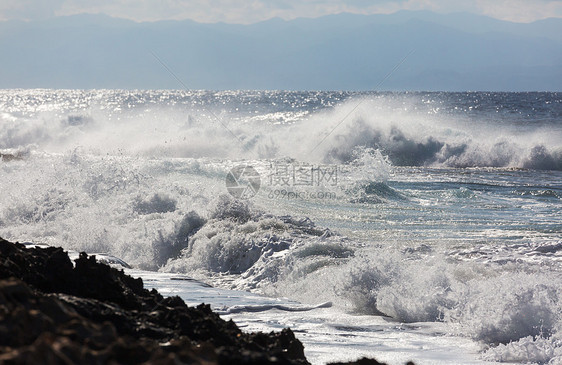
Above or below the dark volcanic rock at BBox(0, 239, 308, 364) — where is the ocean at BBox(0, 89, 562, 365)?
below

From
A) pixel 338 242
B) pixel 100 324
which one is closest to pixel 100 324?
pixel 100 324

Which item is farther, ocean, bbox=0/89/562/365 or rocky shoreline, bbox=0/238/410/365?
ocean, bbox=0/89/562/365

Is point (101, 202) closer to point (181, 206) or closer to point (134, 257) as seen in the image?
point (181, 206)

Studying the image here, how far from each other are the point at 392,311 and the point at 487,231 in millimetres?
5900

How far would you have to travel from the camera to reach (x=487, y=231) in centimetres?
1191

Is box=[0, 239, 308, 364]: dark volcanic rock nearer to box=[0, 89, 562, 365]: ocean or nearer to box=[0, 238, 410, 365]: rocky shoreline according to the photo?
box=[0, 238, 410, 365]: rocky shoreline

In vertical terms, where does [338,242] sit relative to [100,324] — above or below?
below

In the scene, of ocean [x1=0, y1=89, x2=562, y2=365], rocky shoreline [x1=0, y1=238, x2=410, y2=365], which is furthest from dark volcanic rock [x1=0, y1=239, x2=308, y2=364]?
ocean [x1=0, y1=89, x2=562, y2=365]

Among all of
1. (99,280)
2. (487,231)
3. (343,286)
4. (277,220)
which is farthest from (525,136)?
(99,280)

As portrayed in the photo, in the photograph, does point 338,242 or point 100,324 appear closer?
point 100,324

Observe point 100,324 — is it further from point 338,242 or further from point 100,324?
point 338,242

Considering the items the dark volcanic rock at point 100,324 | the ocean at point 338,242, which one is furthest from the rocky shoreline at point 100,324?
the ocean at point 338,242

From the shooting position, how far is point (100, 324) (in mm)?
2641

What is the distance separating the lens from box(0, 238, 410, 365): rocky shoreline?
186 cm
